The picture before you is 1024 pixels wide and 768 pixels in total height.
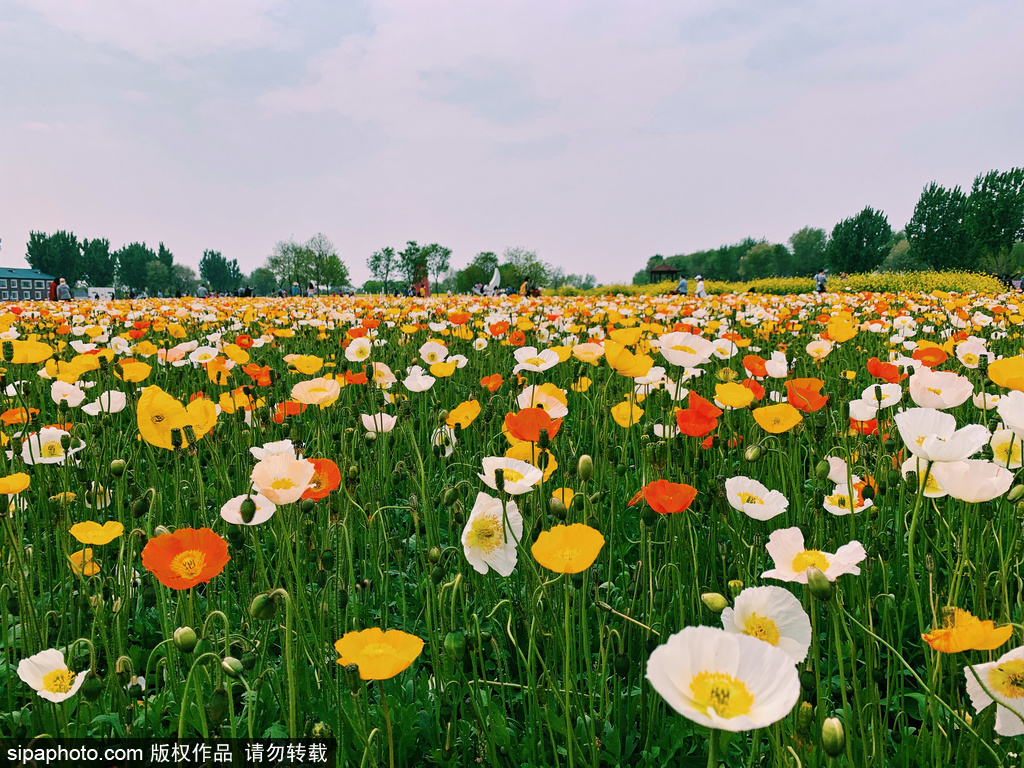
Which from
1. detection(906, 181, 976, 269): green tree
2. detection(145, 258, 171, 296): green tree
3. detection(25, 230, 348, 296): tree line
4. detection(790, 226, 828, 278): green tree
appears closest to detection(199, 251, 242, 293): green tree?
detection(25, 230, 348, 296): tree line

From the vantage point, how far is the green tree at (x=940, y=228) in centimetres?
3972

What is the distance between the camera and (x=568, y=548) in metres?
0.98

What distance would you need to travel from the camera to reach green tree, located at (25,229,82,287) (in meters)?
77.5

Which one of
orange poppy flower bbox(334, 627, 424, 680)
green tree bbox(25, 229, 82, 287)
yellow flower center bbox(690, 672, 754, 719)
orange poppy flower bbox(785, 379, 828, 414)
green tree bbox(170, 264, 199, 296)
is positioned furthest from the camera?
green tree bbox(170, 264, 199, 296)

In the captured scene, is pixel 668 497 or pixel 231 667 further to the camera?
pixel 668 497

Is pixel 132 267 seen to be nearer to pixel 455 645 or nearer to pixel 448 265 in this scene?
pixel 448 265

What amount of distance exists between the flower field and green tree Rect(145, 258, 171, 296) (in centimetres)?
9647

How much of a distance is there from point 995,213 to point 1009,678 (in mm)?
48739

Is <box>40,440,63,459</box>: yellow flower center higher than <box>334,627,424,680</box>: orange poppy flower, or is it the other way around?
<box>40,440,63,459</box>: yellow flower center

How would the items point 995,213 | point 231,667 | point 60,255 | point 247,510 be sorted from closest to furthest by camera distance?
point 231,667 < point 247,510 < point 995,213 < point 60,255

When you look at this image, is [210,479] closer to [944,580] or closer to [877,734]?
[877,734]

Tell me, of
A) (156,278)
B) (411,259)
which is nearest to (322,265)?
(411,259)

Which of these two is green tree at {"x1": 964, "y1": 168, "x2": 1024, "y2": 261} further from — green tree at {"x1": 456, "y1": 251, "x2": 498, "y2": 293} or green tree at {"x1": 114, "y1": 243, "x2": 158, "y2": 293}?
green tree at {"x1": 114, "y1": 243, "x2": 158, "y2": 293}

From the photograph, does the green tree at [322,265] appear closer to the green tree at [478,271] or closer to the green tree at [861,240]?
the green tree at [478,271]
